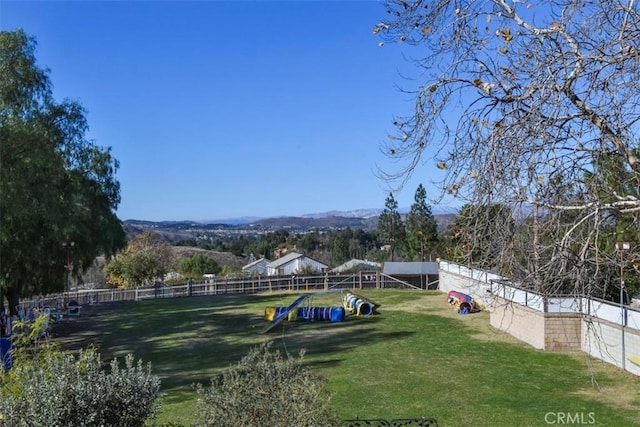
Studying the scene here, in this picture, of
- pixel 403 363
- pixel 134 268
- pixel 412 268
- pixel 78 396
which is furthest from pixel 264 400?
pixel 134 268

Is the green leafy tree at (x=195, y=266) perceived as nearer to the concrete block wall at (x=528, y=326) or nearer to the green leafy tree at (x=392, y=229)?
the green leafy tree at (x=392, y=229)

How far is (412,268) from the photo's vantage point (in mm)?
35250

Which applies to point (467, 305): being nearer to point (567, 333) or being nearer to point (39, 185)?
point (567, 333)

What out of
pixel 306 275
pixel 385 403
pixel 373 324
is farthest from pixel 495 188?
pixel 306 275

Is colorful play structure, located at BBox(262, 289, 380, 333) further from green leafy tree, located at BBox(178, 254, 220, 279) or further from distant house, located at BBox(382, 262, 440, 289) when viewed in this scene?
green leafy tree, located at BBox(178, 254, 220, 279)

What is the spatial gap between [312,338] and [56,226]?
904 centimetres

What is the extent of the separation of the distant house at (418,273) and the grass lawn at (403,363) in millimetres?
6930

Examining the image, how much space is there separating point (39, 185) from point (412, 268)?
80.1 ft

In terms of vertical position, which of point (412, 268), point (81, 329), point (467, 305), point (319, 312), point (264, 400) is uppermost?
point (264, 400)

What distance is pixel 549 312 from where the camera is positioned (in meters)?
15.9

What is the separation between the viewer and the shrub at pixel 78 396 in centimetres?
500

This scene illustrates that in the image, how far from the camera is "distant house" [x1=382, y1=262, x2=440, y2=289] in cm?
3469

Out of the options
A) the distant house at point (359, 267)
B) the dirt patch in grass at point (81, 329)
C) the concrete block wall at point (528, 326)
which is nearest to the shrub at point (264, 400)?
the concrete block wall at point (528, 326)

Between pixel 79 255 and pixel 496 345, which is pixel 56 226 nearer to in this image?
pixel 79 255
